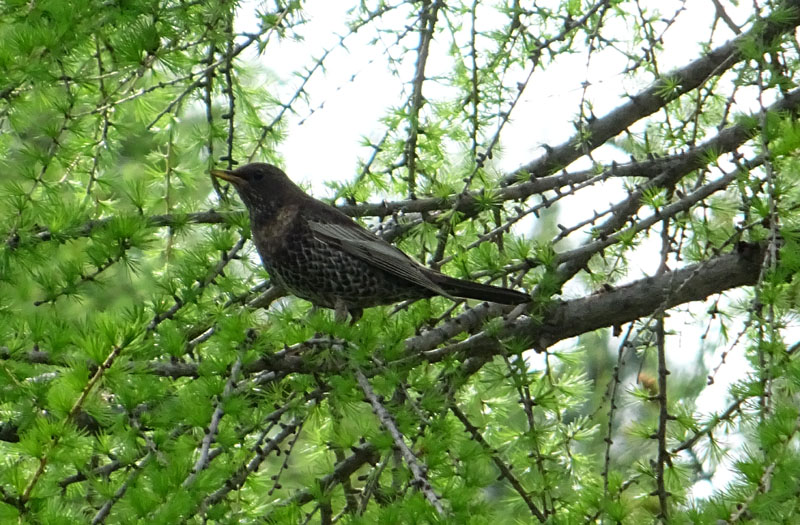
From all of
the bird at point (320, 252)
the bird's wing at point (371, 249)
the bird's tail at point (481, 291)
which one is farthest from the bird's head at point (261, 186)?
the bird's tail at point (481, 291)

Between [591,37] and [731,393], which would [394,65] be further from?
[731,393]

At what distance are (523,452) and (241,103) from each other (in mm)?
1899

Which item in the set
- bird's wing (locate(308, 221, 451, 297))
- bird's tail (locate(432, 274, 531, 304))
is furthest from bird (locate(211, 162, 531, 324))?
bird's tail (locate(432, 274, 531, 304))

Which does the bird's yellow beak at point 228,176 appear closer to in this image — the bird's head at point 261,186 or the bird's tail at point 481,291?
the bird's head at point 261,186

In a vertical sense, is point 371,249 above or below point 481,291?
above

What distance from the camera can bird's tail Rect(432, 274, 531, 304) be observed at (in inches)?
152

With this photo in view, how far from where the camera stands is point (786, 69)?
355 cm

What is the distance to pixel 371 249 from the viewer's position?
14.9 feet

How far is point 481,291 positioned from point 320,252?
0.92 meters

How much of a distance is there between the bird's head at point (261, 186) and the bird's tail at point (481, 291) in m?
1.02

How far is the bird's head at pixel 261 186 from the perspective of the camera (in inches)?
185

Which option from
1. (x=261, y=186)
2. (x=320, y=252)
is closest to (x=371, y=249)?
(x=320, y=252)

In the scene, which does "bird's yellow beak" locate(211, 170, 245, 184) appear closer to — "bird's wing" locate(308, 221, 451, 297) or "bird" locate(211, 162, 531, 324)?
"bird" locate(211, 162, 531, 324)

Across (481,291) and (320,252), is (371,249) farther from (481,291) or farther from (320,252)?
(481,291)
